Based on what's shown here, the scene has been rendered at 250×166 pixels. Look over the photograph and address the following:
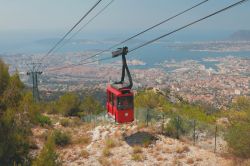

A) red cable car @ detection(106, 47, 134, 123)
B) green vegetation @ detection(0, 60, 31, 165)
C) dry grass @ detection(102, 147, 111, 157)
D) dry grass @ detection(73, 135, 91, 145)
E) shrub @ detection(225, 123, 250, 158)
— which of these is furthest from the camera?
dry grass @ detection(73, 135, 91, 145)

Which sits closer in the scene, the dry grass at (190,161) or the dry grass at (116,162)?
the dry grass at (190,161)

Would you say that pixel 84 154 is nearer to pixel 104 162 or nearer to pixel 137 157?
pixel 104 162

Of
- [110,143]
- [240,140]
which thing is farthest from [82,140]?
[240,140]

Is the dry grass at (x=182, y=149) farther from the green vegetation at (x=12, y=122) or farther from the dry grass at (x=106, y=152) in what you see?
the green vegetation at (x=12, y=122)

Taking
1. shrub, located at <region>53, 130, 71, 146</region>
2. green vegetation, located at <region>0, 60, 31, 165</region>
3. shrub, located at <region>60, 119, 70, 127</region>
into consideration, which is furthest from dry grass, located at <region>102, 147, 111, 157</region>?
shrub, located at <region>60, 119, 70, 127</region>

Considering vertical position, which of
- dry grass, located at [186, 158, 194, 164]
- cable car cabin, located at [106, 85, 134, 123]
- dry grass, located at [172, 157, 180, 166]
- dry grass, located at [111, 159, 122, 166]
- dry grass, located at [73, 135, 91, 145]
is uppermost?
cable car cabin, located at [106, 85, 134, 123]

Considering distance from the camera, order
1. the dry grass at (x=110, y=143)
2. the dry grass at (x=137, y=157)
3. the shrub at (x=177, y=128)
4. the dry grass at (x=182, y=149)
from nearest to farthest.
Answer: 1. the dry grass at (x=137, y=157)
2. the dry grass at (x=182, y=149)
3. the dry grass at (x=110, y=143)
4. the shrub at (x=177, y=128)

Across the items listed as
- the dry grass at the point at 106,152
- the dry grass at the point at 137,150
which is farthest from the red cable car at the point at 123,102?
the dry grass at the point at 106,152

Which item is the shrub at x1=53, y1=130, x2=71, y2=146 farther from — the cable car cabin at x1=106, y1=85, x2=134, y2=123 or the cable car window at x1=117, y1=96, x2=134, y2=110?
the cable car window at x1=117, y1=96, x2=134, y2=110

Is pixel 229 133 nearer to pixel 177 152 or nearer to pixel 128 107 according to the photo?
pixel 177 152

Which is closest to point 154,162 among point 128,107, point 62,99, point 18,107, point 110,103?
point 128,107
